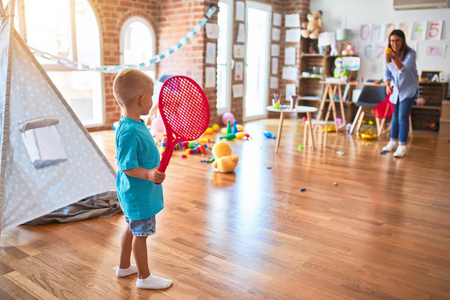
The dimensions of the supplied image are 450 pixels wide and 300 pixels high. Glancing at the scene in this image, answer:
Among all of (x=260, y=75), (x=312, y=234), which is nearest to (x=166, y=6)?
(x=260, y=75)

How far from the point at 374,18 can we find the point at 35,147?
6.01m

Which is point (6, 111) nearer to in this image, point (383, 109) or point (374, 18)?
point (383, 109)

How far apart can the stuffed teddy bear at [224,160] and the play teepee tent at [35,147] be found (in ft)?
3.90

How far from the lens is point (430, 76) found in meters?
6.30

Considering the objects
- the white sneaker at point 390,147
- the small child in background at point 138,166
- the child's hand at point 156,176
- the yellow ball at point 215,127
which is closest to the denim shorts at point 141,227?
the small child in background at point 138,166

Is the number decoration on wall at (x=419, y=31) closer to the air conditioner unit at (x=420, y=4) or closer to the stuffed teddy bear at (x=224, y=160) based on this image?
the air conditioner unit at (x=420, y=4)

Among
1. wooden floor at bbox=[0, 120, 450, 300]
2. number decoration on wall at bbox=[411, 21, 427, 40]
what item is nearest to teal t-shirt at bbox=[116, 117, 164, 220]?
wooden floor at bbox=[0, 120, 450, 300]

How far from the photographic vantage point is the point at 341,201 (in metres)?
2.92

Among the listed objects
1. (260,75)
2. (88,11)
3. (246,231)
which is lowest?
(246,231)

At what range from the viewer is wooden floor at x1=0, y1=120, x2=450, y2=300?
1.74 m

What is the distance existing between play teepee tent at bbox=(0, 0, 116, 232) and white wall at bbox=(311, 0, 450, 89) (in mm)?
5483

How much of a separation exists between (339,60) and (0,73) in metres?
5.62

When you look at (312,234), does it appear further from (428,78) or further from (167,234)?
(428,78)

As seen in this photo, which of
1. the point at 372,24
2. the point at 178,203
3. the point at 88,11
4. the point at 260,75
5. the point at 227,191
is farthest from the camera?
the point at 260,75
